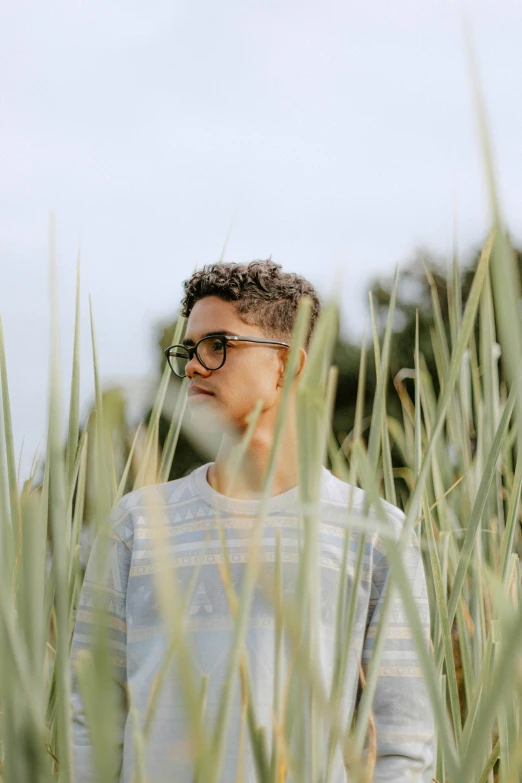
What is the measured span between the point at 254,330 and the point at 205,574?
1.07ft

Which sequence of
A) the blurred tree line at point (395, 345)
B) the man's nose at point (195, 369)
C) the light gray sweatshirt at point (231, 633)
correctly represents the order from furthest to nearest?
1. the blurred tree line at point (395, 345)
2. the man's nose at point (195, 369)
3. the light gray sweatshirt at point (231, 633)

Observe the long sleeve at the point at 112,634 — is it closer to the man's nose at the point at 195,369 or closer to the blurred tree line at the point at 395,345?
the man's nose at the point at 195,369

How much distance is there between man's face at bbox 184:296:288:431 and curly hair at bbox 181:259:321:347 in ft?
0.05

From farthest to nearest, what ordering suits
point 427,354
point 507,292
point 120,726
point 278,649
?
point 427,354 < point 120,726 < point 278,649 < point 507,292

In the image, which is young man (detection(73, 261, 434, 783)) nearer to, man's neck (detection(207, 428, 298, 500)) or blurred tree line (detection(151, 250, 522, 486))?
man's neck (detection(207, 428, 298, 500))

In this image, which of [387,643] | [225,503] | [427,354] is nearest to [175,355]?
[225,503]

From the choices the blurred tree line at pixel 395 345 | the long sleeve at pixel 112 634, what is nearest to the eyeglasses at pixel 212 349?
the long sleeve at pixel 112 634

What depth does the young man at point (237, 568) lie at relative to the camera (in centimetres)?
97

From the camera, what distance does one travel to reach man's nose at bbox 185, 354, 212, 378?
42.2 inches

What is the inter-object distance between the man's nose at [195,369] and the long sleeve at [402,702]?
322mm

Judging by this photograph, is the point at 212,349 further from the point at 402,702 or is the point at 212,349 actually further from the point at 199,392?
the point at 402,702

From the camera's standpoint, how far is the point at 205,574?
41.8 inches

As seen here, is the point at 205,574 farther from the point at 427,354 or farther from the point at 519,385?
the point at 427,354

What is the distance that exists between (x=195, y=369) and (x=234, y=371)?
5 centimetres
